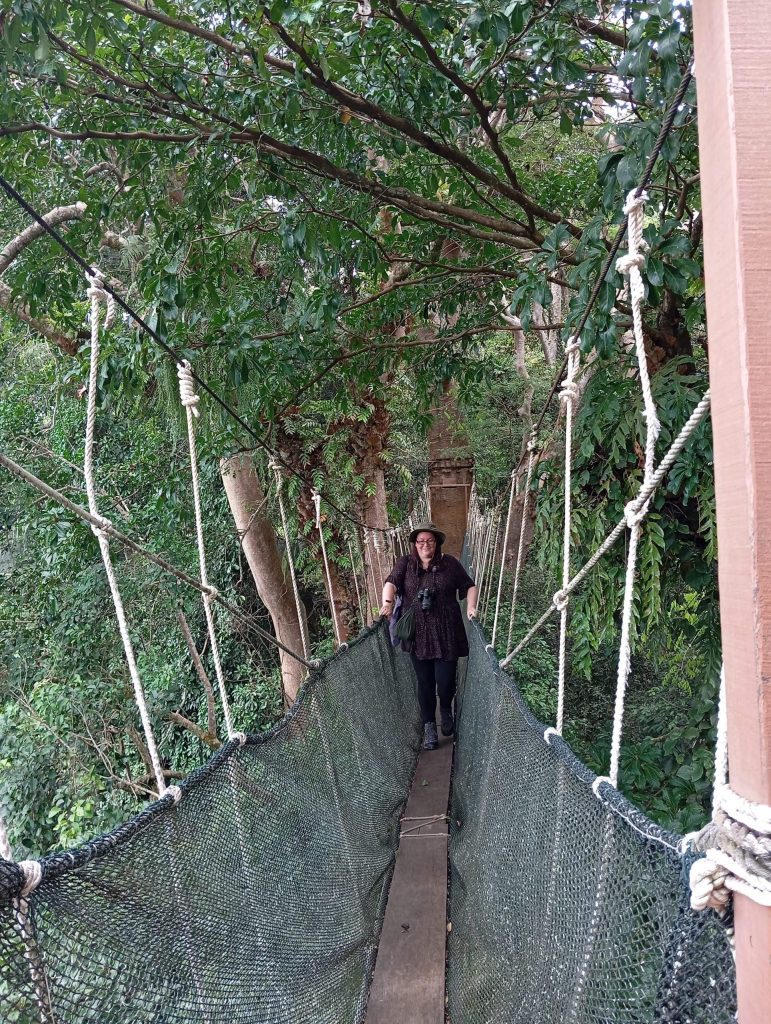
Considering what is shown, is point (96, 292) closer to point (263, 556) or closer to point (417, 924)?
point (417, 924)

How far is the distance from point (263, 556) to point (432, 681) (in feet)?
4.37

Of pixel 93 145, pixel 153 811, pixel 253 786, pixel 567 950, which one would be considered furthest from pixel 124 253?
pixel 567 950

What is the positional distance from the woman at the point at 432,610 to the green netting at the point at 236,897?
53cm

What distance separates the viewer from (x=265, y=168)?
2.08 meters

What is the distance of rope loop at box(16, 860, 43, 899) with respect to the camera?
26.9 inches

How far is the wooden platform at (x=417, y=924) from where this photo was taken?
1649 millimetres

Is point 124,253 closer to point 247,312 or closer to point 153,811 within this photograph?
point 247,312

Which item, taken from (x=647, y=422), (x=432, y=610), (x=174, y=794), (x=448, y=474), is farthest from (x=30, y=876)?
(x=448, y=474)

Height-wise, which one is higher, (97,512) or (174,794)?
(97,512)

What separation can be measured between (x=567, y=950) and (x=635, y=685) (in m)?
3.60

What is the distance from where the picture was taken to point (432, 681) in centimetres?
294

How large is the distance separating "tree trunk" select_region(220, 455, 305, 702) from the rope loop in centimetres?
298

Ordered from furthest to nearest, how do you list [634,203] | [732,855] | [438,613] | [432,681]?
[432,681] < [438,613] < [634,203] < [732,855]

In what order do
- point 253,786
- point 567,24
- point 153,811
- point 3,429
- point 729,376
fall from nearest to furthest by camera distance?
1. point 729,376
2. point 153,811
3. point 253,786
4. point 567,24
5. point 3,429
